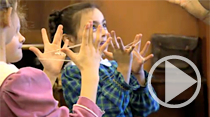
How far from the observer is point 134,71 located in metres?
0.86

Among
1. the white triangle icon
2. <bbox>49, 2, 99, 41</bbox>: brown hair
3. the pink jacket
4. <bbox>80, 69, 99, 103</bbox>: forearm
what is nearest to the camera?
the pink jacket

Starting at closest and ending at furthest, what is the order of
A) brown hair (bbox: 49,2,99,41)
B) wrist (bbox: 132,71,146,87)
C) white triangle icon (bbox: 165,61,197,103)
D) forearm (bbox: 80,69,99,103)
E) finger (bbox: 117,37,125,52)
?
forearm (bbox: 80,69,99,103) → finger (bbox: 117,37,125,52) → wrist (bbox: 132,71,146,87) → brown hair (bbox: 49,2,99,41) → white triangle icon (bbox: 165,61,197,103)

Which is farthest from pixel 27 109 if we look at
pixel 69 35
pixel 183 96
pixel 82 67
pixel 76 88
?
pixel 183 96

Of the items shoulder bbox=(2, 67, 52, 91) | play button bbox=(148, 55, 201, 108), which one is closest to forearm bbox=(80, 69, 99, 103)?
shoulder bbox=(2, 67, 52, 91)

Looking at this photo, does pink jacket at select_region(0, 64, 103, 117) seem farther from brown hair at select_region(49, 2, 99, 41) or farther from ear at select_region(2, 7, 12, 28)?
brown hair at select_region(49, 2, 99, 41)

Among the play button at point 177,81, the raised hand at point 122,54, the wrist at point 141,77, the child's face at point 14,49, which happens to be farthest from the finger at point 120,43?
the play button at point 177,81

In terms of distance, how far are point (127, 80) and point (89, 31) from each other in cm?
27

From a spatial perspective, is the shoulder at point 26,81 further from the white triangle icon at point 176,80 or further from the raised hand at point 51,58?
the white triangle icon at point 176,80

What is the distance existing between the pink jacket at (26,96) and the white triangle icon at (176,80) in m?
1.09

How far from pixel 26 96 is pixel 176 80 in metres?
1.15

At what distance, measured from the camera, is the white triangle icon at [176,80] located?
1.50 m

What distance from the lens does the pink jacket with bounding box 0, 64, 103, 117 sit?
18.2 inches

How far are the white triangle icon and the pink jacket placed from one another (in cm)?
109

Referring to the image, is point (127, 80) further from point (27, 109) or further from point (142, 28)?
point (142, 28)
